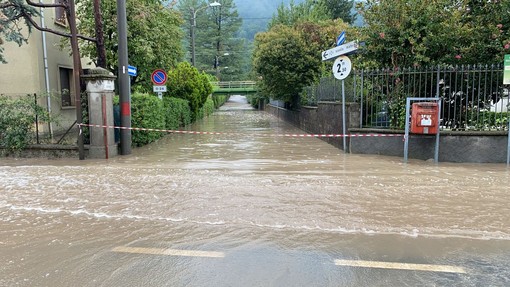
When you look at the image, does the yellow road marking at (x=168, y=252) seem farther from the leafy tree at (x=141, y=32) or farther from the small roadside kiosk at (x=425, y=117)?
the leafy tree at (x=141, y=32)

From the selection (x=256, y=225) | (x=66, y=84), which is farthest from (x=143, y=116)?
(x=256, y=225)

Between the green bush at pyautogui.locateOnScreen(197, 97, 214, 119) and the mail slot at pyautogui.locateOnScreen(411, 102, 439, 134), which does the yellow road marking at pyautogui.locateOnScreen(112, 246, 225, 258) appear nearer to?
the mail slot at pyautogui.locateOnScreen(411, 102, 439, 134)

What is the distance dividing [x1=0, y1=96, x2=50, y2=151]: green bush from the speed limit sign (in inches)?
315

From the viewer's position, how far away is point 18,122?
35.6ft

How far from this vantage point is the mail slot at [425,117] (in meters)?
9.24

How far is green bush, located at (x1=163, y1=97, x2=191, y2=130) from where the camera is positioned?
1684 centimetres

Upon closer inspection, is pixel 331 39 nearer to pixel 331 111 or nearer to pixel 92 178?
pixel 331 111

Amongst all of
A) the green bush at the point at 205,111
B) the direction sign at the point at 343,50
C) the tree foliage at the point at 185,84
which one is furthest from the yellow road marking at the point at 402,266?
the green bush at the point at 205,111

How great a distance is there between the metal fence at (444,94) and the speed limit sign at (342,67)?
34cm

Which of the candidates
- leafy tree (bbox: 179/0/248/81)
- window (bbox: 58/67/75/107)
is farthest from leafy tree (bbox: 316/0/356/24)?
window (bbox: 58/67/75/107)

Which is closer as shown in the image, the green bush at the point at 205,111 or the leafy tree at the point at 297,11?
the green bush at the point at 205,111

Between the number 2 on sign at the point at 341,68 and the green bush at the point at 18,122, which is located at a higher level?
the number 2 on sign at the point at 341,68

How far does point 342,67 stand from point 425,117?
2.80 metres

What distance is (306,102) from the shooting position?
65.2 ft
